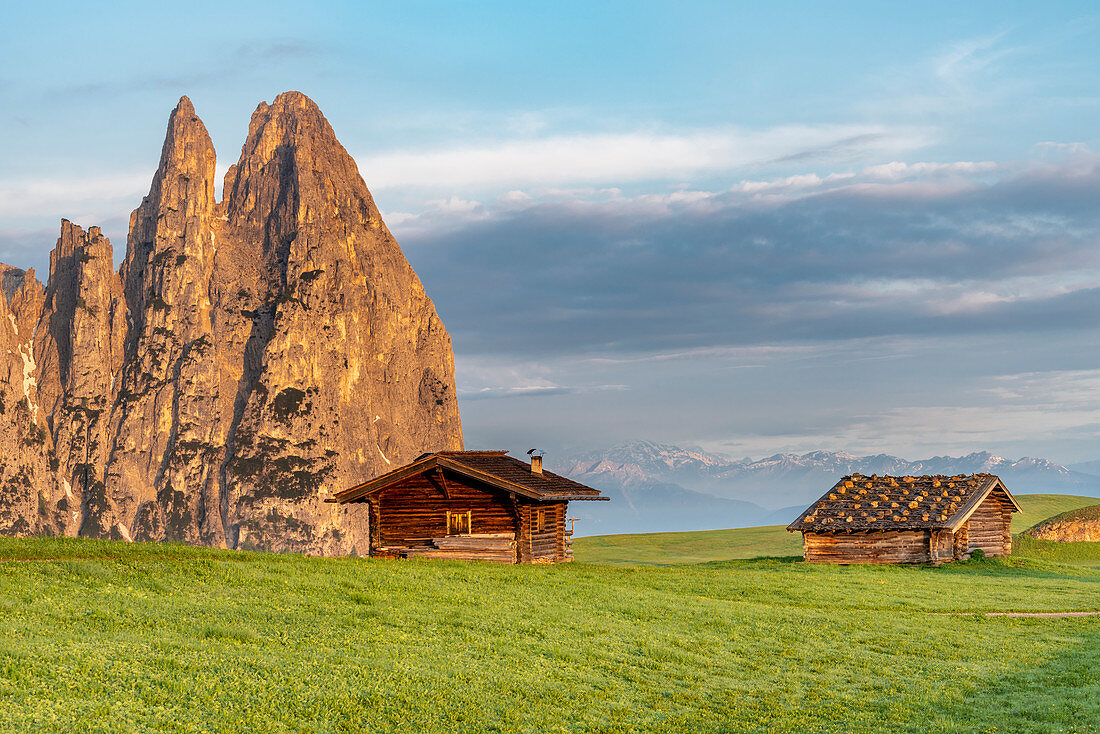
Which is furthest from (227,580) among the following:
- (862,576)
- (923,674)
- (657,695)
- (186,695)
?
(862,576)

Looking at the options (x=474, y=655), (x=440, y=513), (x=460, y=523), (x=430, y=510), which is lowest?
(x=474, y=655)

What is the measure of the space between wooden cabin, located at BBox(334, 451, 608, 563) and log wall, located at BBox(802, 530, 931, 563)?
14391 millimetres

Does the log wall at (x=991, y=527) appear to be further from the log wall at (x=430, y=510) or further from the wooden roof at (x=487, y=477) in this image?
the log wall at (x=430, y=510)

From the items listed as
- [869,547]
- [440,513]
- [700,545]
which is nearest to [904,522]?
[869,547]

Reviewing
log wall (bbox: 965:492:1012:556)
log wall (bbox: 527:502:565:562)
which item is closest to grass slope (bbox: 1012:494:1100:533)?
log wall (bbox: 965:492:1012:556)

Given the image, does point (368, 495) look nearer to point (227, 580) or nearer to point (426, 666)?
point (227, 580)

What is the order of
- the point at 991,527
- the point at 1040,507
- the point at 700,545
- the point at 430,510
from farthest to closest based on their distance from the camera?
the point at 1040,507 < the point at 700,545 < the point at 991,527 < the point at 430,510

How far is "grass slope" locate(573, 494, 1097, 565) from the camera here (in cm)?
7006

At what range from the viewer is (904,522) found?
48.4 meters

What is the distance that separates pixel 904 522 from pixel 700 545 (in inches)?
1418

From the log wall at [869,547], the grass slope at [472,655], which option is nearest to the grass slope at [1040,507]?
the log wall at [869,547]

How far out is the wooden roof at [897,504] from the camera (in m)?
48.7

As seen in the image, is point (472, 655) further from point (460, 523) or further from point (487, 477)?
point (460, 523)

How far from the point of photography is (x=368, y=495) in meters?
44.5
